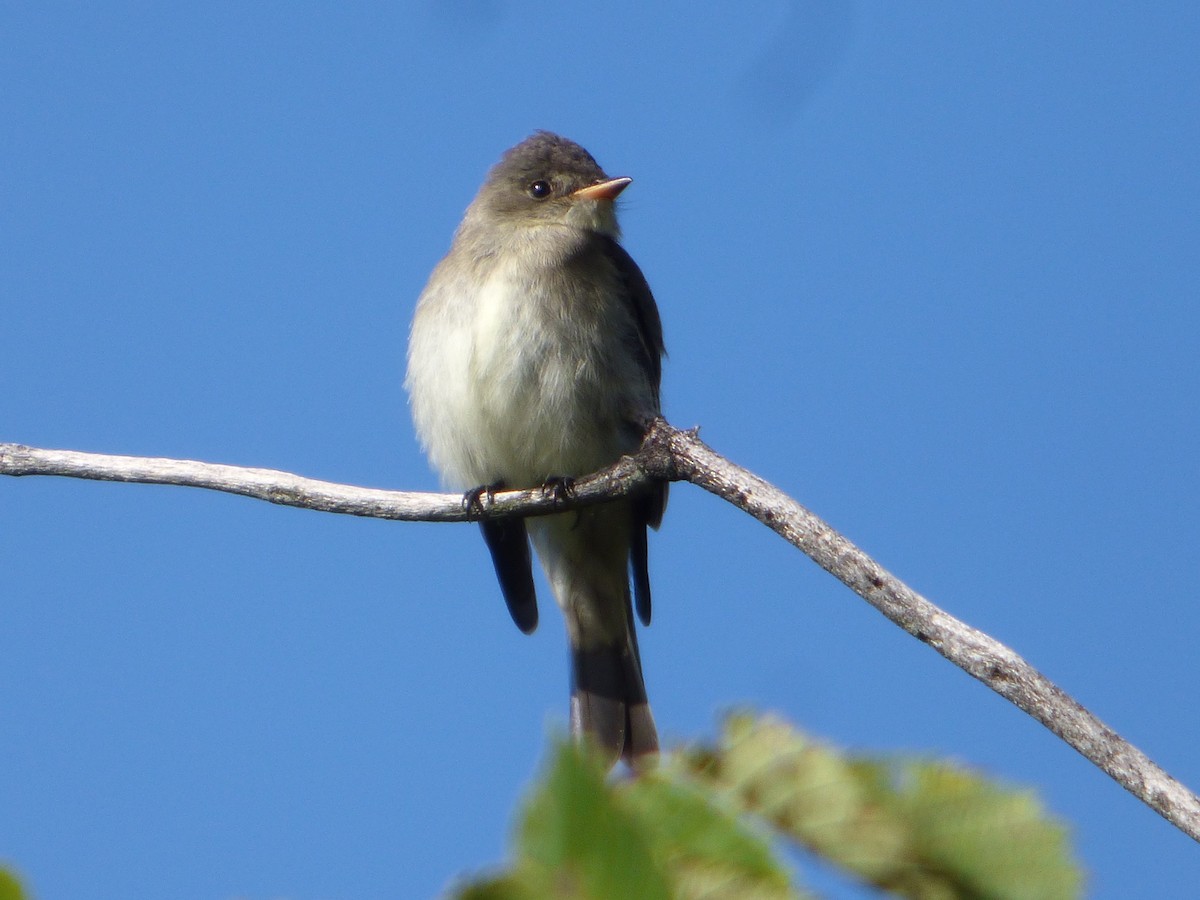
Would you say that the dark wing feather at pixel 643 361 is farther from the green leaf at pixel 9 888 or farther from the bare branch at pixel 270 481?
the green leaf at pixel 9 888

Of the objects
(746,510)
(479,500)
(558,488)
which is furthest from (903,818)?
(479,500)

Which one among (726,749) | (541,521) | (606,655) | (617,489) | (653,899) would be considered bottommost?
(653,899)

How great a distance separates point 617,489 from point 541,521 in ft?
8.06

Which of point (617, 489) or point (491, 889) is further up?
point (617, 489)

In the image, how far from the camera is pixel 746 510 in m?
3.60

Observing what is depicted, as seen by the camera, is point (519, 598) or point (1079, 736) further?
point (519, 598)

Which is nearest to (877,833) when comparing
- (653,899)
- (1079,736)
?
(653,899)

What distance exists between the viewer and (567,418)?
592cm

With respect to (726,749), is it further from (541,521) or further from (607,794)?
(541,521)

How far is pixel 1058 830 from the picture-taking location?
71cm

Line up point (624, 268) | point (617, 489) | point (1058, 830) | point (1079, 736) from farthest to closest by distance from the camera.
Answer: point (624, 268) → point (617, 489) → point (1079, 736) → point (1058, 830)

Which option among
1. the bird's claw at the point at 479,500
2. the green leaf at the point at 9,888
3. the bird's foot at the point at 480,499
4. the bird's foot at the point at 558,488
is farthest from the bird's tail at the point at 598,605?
the green leaf at the point at 9,888

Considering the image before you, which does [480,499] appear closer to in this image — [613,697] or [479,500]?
[479,500]

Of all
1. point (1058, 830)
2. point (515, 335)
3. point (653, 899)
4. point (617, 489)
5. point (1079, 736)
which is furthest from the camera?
point (515, 335)
